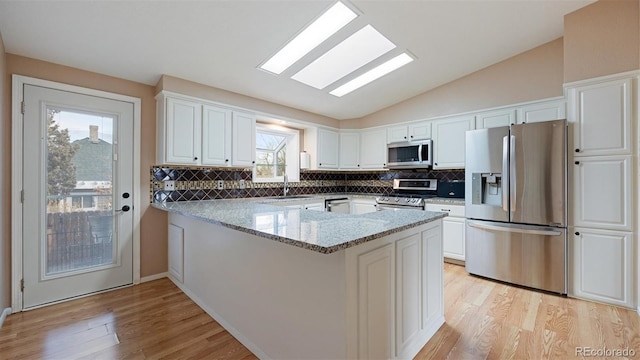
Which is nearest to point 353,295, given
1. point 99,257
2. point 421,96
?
point 99,257

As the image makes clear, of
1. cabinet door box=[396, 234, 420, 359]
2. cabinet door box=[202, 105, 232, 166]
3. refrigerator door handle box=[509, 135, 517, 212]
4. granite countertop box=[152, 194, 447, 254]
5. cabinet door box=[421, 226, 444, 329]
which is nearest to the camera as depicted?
granite countertop box=[152, 194, 447, 254]

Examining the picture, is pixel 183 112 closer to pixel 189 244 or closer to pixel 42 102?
pixel 42 102

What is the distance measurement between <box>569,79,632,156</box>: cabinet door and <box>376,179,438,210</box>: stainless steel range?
1.84 meters

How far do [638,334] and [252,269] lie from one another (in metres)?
2.86

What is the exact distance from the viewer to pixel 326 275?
1.34 meters

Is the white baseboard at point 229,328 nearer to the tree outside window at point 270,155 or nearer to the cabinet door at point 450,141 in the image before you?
the tree outside window at point 270,155

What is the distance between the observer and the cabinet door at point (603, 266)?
93.1 inches

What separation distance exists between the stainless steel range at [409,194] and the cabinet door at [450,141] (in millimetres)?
430

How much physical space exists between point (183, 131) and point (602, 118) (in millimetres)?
4174

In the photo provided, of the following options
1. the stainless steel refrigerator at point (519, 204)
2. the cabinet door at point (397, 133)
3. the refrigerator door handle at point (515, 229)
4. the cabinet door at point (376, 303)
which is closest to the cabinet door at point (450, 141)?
the cabinet door at point (397, 133)

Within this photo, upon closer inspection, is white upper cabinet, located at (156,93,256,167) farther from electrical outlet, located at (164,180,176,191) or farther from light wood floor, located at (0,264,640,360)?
light wood floor, located at (0,264,640,360)

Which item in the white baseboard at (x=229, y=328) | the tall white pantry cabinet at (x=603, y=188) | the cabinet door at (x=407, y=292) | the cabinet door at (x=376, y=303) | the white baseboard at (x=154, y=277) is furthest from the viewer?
the white baseboard at (x=154, y=277)

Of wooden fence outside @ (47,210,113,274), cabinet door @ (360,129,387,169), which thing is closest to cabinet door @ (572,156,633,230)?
cabinet door @ (360,129,387,169)

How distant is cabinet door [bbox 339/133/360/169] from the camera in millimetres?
5023
